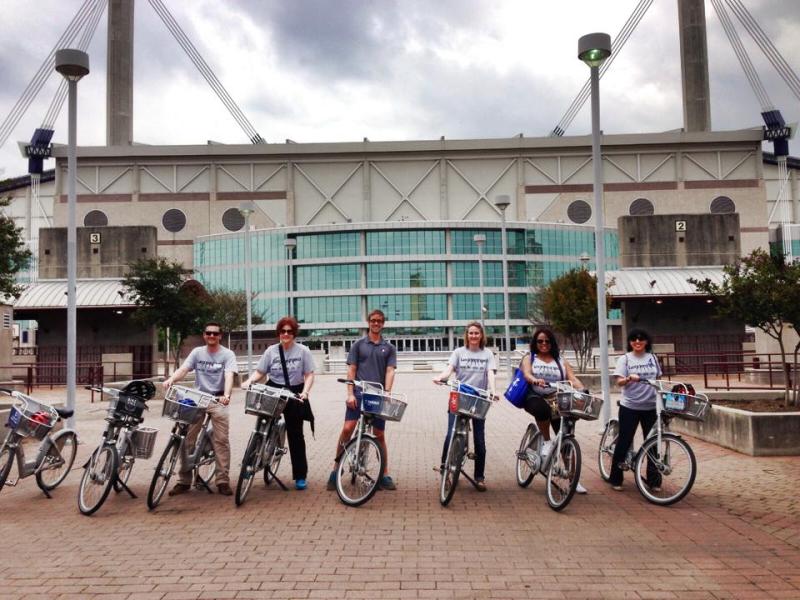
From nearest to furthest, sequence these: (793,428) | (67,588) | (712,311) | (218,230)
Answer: (67,588), (793,428), (712,311), (218,230)

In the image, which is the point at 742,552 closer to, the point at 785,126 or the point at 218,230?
the point at 218,230

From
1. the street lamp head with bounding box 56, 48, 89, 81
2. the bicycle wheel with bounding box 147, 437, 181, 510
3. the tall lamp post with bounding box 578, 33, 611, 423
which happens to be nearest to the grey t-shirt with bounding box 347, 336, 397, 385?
the bicycle wheel with bounding box 147, 437, 181, 510

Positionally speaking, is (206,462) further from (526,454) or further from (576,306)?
(576,306)

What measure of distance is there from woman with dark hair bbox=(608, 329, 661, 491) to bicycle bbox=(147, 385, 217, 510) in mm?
4389

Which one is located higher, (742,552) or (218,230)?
(218,230)

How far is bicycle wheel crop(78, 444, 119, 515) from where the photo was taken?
7352 millimetres

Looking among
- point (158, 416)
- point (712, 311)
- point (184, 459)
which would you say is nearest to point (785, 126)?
point (712, 311)

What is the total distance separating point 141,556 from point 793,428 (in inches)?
358

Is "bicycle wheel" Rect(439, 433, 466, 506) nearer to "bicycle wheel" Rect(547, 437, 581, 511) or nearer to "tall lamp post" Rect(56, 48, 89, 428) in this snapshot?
"bicycle wheel" Rect(547, 437, 581, 511)

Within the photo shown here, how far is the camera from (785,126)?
317ft

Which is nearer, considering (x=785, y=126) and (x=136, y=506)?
(x=136, y=506)

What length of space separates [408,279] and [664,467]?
211 feet

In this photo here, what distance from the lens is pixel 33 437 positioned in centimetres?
791

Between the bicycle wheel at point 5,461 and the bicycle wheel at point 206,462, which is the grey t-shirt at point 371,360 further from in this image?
the bicycle wheel at point 5,461
